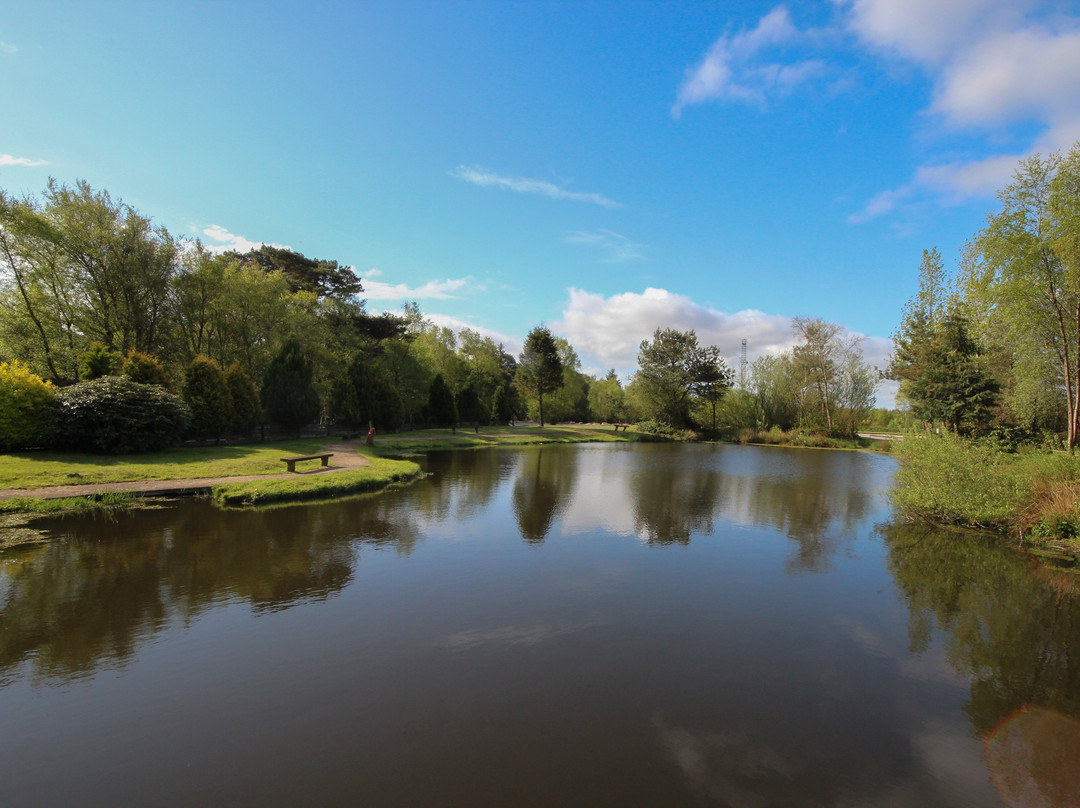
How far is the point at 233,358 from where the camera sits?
3017cm

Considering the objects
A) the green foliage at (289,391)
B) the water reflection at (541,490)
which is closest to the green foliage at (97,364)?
the green foliage at (289,391)

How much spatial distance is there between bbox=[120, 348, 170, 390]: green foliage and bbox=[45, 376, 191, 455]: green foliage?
5.28 ft

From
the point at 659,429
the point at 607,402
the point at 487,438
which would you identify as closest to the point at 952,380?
the point at 659,429

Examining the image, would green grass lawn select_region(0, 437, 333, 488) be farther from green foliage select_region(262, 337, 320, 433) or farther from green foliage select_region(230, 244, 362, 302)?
green foliage select_region(230, 244, 362, 302)

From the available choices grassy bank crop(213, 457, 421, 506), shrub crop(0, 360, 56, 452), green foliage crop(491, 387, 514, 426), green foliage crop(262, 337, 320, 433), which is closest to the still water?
grassy bank crop(213, 457, 421, 506)

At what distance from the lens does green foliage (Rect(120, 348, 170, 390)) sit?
20.0 meters

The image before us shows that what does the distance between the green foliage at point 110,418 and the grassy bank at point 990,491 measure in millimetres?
24547

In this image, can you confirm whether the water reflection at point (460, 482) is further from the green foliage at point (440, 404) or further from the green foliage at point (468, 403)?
the green foliage at point (468, 403)

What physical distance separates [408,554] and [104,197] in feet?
84.6

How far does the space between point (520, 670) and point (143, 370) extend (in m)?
21.9

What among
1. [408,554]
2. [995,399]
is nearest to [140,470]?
[408,554]

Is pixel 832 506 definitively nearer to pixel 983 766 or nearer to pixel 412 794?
pixel 983 766

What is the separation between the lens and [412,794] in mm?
3965

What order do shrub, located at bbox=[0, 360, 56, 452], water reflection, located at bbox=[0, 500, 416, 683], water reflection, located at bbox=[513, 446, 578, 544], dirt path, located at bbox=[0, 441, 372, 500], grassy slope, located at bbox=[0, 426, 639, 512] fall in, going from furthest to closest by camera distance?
shrub, located at bbox=[0, 360, 56, 452] < grassy slope, located at bbox=[0, 426, 639, 512] < water reflection, located at bbox=[513, 446, 578, 544] < dirt path, located at bbox=[0, 441, 372, 500] < water reflection, located at bbox=[0, 500, 416, 683]
